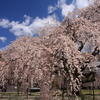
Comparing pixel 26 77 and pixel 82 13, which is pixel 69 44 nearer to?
pixel 26 77

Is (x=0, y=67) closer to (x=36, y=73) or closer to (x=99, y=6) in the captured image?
(x=36, y=73)

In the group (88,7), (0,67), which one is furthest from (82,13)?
(0,67)

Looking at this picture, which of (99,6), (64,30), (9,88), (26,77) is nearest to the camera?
(26,77)

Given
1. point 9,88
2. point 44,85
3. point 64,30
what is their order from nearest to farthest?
point 44,85
point 64,30
point 9,88

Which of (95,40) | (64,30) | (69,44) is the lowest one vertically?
(69,44)

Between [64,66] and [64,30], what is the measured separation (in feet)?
14.3

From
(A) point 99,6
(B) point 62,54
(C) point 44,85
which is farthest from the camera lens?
(A) point 99,6

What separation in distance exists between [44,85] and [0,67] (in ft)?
18.3

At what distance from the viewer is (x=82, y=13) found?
515 inches

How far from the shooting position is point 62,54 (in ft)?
20.1

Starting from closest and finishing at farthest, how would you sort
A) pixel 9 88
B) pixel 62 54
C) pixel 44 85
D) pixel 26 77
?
pixel 44 85 → pixel 62 54 → pixel 26 77 → pixel 9 88

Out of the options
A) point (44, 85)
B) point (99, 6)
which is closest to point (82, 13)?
point (99, 6)

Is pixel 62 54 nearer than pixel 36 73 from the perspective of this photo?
No

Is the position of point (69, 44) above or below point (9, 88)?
above
